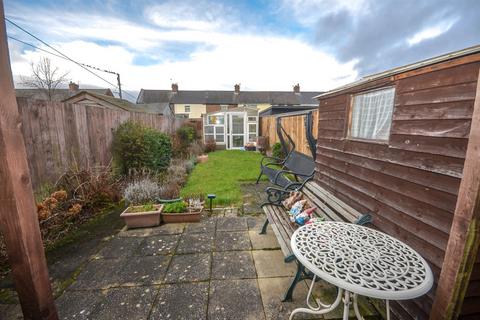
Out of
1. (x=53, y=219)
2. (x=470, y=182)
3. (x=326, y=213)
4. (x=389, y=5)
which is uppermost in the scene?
(x=389, y=5)

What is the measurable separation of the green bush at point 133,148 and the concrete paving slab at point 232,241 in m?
3.17

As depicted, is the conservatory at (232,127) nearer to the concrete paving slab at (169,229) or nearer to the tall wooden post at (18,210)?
the concrete paving slab at (169,229)

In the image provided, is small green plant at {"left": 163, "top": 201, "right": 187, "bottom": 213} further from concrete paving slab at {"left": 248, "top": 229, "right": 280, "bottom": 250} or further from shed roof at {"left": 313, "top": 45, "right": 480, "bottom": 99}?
shed roof at {"left": 313, "top": 45, "right": 480, "bottom": 99}

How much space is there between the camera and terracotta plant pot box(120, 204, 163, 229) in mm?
3016

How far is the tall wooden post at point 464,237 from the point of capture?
910mm

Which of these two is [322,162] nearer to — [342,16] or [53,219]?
[342,16]

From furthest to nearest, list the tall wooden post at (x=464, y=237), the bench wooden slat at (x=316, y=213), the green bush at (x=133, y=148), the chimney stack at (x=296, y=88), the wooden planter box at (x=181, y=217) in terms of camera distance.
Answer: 1. the chimney stack at (x=296, y=88)
2. the green bush at (x=133, y=148)
3. the wooden planter box at (x=181, y=217)
4. the bench wooden slat at (x=316, y=213)
5. the tall wooden post at (x=464, y=237)

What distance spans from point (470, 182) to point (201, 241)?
8.52 ft

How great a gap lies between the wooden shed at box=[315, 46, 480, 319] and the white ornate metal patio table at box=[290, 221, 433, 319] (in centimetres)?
16

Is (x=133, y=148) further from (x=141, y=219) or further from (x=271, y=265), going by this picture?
(x=271, y=265)

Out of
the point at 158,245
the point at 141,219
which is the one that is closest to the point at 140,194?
the point at 141,219

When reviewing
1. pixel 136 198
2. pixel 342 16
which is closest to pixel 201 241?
pixel 136 198

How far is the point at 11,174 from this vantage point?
945 mm

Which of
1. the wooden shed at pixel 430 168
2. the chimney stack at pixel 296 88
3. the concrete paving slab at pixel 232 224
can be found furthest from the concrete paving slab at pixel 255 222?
the chimney stack at pixel 296 88
